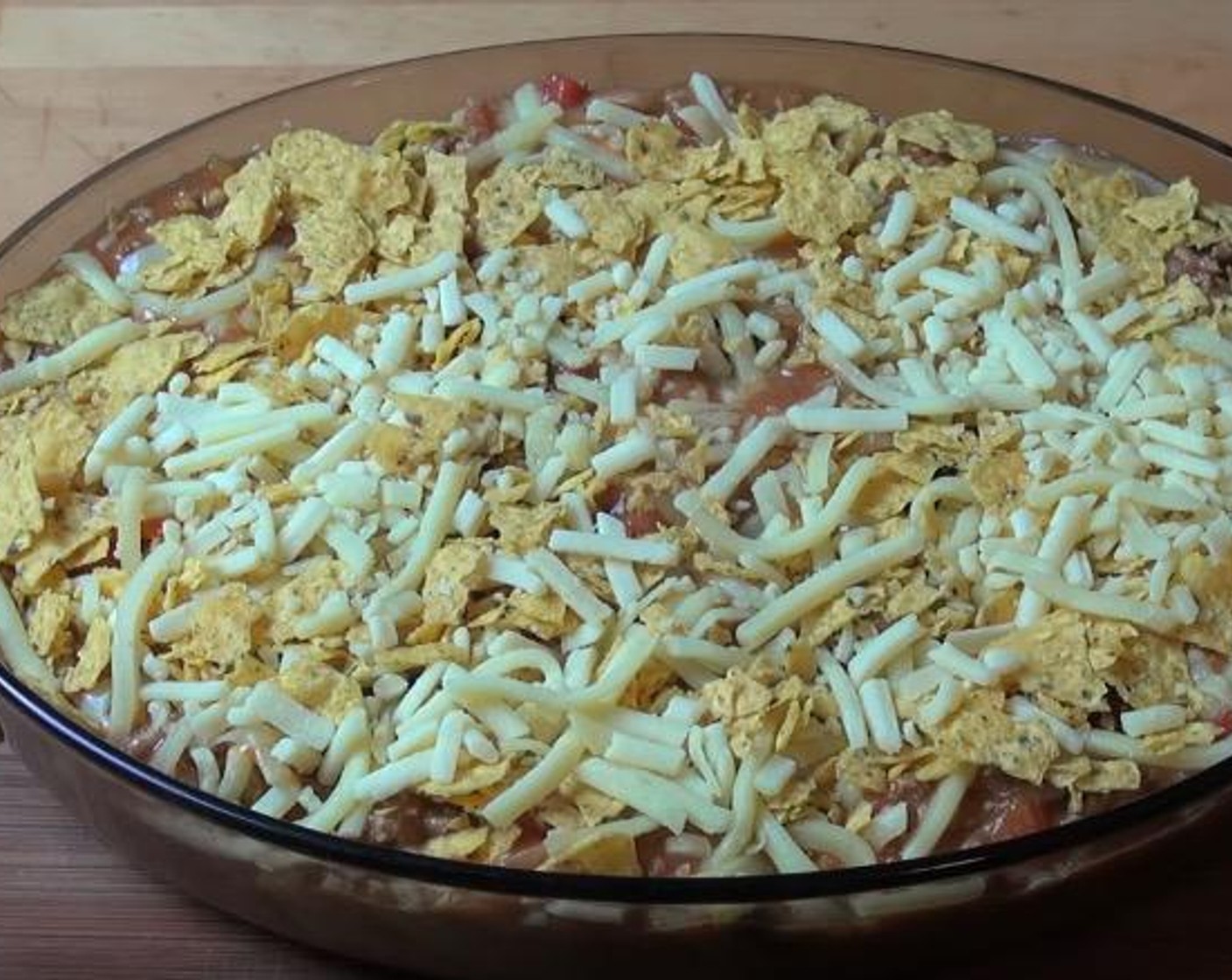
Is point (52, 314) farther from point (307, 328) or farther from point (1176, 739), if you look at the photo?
point (1176, 739)

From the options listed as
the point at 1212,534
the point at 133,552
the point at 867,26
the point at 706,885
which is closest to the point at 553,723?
the point at 706,885

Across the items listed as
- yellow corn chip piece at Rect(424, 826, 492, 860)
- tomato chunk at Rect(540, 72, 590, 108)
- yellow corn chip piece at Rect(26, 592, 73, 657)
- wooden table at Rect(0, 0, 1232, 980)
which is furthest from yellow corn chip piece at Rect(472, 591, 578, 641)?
wooden table at Rect(0, 0, 1232, 980)

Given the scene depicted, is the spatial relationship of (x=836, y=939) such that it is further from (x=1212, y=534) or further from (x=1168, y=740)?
(x=1212, y=534)

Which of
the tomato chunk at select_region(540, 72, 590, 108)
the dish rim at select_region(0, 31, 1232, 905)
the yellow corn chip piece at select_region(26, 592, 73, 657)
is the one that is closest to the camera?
the dish rim at select_region(0, 31, 1232, 905)

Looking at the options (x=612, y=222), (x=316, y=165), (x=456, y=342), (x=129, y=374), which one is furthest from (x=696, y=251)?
(x=129, y=374)

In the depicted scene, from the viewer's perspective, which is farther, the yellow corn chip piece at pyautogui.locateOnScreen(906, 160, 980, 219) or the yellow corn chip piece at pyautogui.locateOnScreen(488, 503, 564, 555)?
the yellow corn chip piece at pyautogui.locateOnScreen(906, 160, 980, 219)

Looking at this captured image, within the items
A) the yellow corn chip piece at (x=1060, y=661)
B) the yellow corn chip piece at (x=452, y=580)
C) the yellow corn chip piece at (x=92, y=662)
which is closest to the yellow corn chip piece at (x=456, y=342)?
the yellow corn chip piece at (x=452, y=580)

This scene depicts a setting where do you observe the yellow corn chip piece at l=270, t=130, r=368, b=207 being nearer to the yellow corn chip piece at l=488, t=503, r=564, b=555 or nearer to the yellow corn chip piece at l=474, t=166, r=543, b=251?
the yellow corn chip piece at l=474, t=166, r=543, b=251
